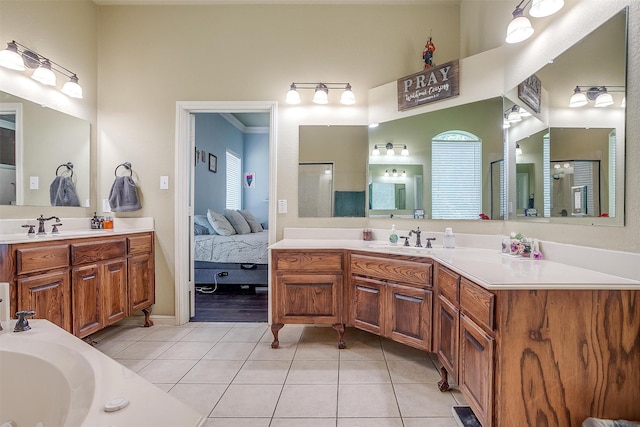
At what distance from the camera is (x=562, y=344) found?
45.7 inches

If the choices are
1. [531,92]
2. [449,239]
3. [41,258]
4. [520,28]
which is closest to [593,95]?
[531,92]

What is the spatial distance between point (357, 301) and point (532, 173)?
1457 millimetres

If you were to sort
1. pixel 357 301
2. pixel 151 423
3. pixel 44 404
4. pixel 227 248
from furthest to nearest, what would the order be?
1. pixel 227 248
2. pixel 357 301
3. pixel 44 404
4. pixel 151 423

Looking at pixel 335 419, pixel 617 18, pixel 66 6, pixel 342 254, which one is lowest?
pixel 335 419

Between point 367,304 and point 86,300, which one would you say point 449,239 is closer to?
point 367,304

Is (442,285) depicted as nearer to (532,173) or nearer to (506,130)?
(532,173)

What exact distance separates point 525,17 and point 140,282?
11.3 feet

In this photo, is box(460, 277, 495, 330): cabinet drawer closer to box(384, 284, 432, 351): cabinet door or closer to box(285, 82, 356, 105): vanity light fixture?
box(384, 284, 432, 351): cabinet door

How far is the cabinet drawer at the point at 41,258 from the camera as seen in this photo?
70.4 inches

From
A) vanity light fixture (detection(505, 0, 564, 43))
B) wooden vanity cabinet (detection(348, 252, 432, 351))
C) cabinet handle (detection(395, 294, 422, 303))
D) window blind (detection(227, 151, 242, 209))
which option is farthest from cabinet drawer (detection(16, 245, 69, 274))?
window blind (detection(227, 151, 242, 209))

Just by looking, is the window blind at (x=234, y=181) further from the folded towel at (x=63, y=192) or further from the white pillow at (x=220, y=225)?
A: the folded towel at (x=63, y=192)

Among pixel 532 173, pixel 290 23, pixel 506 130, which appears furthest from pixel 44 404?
pixel 290 23

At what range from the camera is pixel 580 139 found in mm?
1489

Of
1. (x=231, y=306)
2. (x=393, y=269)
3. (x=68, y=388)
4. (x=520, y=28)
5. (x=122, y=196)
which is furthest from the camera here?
(x=231, y=306)
